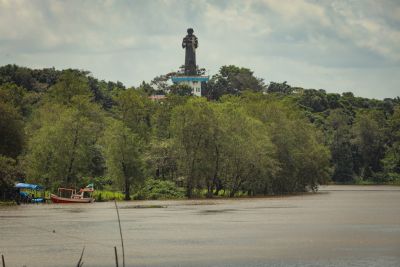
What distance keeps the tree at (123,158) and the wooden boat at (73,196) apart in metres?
4.87

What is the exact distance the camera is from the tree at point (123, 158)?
107312mm

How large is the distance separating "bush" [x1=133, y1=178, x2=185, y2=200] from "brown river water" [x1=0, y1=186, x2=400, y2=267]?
29936mm

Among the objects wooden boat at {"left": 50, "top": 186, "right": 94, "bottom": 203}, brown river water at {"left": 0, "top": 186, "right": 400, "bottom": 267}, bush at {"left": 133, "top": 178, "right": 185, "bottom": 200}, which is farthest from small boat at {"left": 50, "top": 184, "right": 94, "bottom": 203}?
brown river water at {"left": 0, "top": 186, "right": 400, "bottom": 267}

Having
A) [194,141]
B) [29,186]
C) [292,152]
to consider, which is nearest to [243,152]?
[194,141]

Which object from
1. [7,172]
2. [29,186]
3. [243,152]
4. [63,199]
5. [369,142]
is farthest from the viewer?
[369,142]

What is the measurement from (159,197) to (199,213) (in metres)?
35.9

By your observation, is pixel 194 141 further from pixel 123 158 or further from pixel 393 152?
pixel 393 152

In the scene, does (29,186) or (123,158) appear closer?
(29,186)

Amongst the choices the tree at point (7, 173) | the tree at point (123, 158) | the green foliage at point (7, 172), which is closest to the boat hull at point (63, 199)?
the tree at point (7, 173)

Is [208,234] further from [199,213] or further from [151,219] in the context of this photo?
[199,213]

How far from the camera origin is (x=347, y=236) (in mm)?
52594

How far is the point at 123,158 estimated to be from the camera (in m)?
108

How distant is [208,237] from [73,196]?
53209 millimetres

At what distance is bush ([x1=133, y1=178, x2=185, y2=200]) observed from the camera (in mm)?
113562
